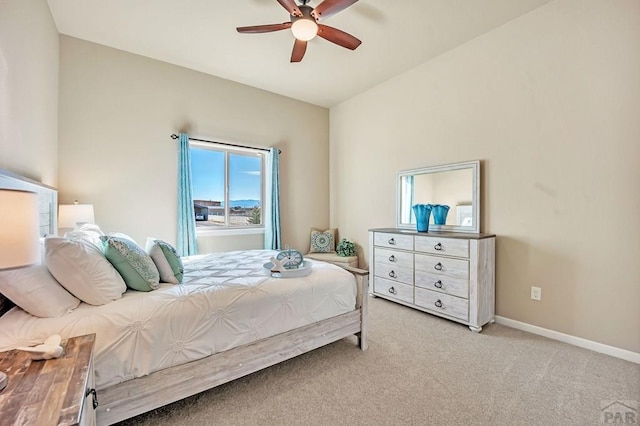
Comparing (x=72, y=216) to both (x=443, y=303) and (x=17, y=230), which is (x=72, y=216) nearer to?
(x=17, y=230)

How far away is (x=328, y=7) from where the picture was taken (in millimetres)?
2217

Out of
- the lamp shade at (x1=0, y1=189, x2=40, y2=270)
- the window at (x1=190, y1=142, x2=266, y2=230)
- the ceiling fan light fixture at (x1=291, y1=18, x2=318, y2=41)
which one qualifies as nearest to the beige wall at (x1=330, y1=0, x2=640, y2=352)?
the ceiling fan light fixture at (x1=291, y1=18, x2=318, y2=41)

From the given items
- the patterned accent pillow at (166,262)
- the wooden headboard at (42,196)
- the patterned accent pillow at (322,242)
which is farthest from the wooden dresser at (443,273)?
the wooden headboard at (42,196)

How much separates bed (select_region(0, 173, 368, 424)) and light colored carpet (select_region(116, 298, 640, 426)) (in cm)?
17

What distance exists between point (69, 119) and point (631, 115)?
204 inches

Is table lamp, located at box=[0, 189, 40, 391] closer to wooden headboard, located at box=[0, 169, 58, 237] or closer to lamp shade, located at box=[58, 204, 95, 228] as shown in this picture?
wooden headboard, located at box=[0, 169, 58, 237]

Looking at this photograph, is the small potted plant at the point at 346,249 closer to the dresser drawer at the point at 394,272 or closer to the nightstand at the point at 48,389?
the dresser drawer at the point at 394,272

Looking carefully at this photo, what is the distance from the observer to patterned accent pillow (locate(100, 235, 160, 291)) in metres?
1.69

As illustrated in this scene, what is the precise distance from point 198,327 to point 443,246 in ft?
7.83

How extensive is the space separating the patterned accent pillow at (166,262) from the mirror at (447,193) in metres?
2.81

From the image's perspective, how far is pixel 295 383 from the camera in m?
1.89

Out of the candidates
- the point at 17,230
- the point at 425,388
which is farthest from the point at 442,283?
the point at 17,230

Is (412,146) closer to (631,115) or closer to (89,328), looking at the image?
(631,115)

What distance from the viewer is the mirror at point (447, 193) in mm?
3070
